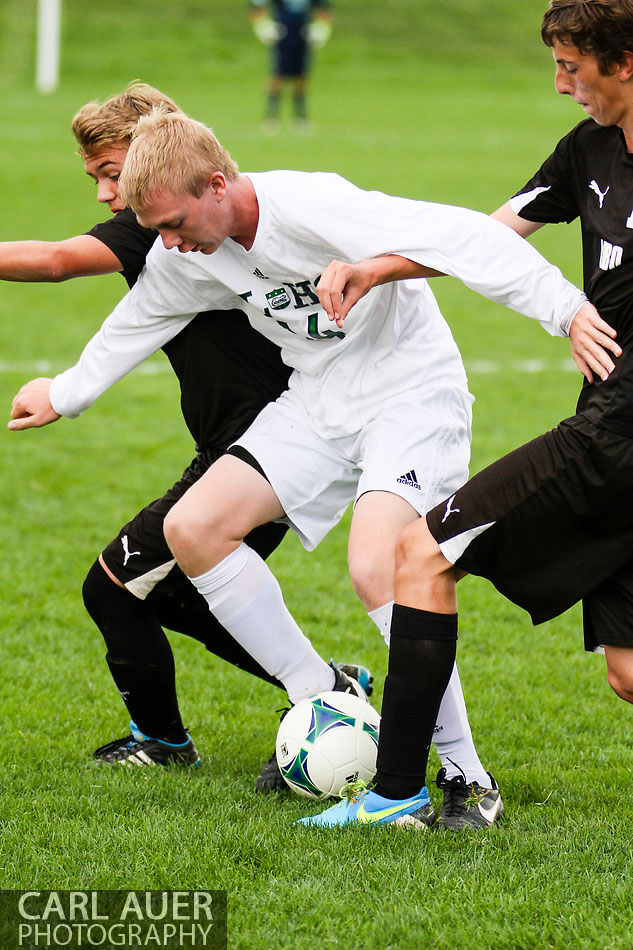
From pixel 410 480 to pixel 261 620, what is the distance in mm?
654

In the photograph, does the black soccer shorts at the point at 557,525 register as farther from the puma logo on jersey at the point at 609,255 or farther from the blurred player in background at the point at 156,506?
the blurred player in background at the point at 156,506

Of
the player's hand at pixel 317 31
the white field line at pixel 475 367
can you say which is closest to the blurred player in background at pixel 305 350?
the white field line at pixel 475 367

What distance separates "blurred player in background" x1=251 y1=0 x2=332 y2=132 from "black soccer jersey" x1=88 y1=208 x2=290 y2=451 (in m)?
19.7

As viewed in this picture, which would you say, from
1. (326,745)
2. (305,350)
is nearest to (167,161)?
(305,350)

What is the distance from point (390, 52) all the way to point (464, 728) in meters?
30.0

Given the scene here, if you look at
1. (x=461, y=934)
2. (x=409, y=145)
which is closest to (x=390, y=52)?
(x=409, y=145)

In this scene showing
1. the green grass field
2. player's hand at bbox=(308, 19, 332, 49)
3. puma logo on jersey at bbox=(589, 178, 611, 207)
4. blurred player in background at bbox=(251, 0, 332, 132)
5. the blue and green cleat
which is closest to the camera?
the green grass field

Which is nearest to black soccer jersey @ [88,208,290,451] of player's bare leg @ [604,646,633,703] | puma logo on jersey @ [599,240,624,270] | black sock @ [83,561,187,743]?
black sock @ [83,561,187,743]

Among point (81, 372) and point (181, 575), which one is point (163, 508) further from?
point (81, 372)

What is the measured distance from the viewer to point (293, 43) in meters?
24.0

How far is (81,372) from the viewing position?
400 centimetres

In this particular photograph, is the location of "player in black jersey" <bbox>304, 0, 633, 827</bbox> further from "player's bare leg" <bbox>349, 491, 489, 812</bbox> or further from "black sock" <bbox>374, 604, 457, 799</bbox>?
"player's bare leg" <bbox>349, 491, 489, 812</bbox>

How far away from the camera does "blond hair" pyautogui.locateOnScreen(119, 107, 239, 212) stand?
3375 mm

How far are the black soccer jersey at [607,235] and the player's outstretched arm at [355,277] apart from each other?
430 millimetres
